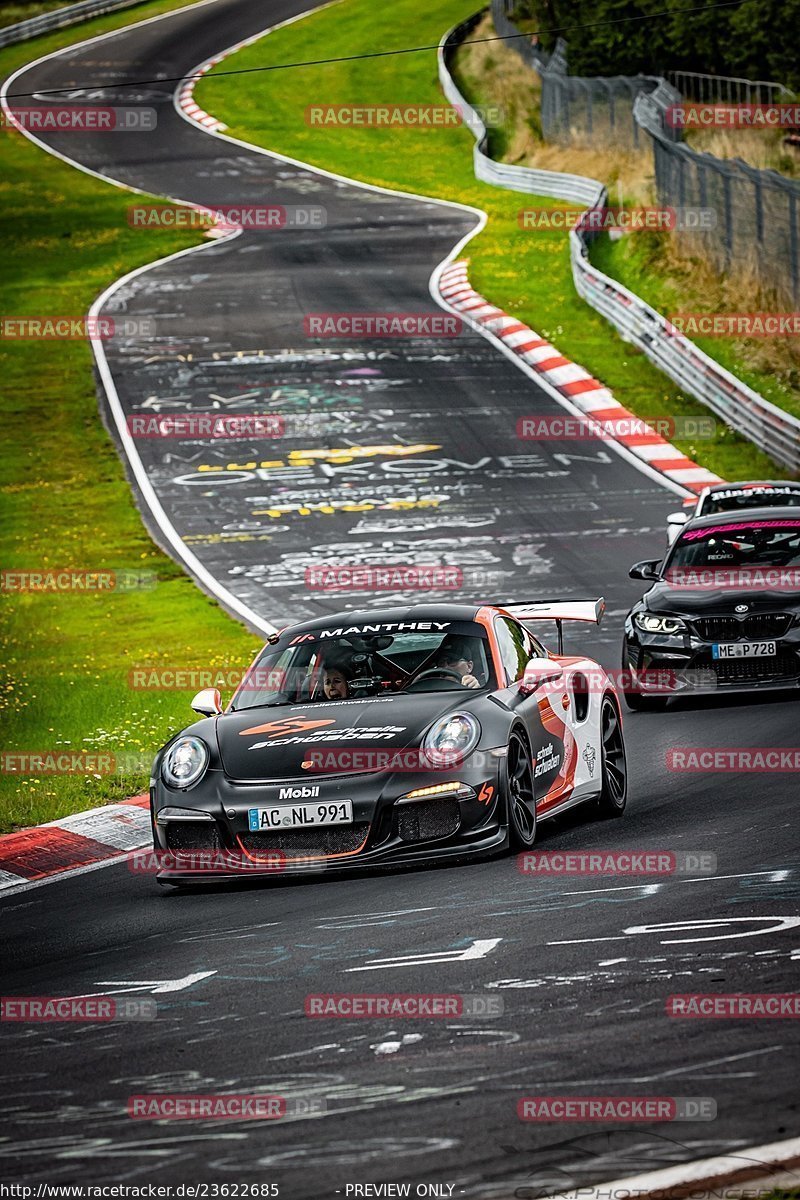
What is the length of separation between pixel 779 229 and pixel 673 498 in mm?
7068

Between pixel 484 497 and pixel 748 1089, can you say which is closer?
pixel 748 1089

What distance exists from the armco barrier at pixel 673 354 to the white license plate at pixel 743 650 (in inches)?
403

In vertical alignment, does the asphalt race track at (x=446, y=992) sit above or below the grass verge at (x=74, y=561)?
above

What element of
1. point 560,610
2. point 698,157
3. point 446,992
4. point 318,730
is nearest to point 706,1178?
point 446,992

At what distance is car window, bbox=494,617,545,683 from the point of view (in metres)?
10.2

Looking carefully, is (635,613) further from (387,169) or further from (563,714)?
(387,169)

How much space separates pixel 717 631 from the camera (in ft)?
46.7

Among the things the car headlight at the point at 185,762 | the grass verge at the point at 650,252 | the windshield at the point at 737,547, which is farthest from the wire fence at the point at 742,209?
the car headlight at the point at 185,762

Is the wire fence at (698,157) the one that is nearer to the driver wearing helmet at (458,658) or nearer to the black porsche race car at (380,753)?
the black porsche race car at (380,753)

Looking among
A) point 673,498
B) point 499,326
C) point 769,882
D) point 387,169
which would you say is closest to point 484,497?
point 673,498

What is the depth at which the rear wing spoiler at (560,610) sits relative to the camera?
36.0 feet

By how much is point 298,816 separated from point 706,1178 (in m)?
4.34

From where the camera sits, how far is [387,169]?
50.6m

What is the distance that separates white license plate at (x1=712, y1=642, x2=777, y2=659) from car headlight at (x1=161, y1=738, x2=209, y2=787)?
18.6 ft
